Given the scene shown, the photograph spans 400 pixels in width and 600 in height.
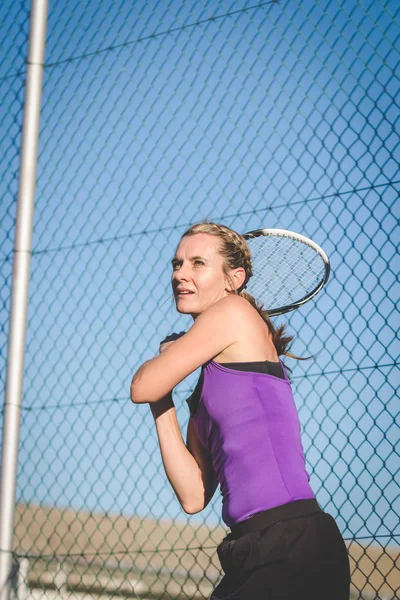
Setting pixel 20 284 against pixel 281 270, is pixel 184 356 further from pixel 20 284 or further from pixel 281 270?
pixel 20 284

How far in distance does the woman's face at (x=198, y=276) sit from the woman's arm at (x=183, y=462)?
259 millimetres

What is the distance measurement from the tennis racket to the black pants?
1.11m

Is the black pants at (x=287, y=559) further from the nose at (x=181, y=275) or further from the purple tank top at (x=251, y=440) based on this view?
the nose at (x=181, y=275)

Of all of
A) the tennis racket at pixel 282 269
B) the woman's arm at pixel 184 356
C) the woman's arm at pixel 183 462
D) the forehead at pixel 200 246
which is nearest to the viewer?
the woman's arm at pixel 184 356

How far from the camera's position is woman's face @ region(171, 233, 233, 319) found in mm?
2273

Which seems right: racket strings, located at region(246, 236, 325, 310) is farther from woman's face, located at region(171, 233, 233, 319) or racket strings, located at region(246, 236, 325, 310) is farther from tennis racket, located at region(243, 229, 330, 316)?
woman's face, located at region(171, 233, 233, 319)

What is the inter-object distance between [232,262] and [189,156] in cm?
133

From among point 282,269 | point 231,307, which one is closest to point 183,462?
point 231,307

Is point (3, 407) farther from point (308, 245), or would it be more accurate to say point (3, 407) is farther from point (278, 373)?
Answer: point (278, 373)

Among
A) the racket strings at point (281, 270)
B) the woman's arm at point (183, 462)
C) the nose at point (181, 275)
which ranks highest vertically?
the nose at point (181, 275)

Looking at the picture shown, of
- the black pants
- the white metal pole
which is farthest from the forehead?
the white metal pole

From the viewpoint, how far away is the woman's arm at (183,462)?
2.19 m

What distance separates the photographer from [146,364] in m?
2.05

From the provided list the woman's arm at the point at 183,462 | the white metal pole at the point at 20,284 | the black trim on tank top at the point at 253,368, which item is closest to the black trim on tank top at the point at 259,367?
the black trim on tank top at the point at 253,368
